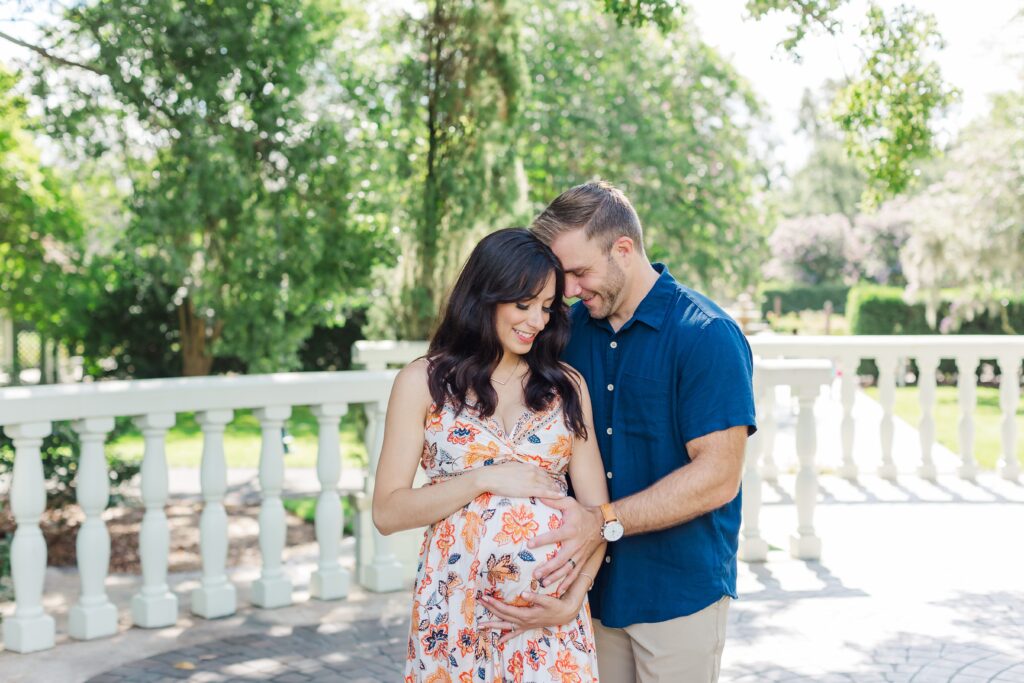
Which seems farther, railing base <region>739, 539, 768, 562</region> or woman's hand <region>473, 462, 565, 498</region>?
railing base <region>739, 539, 768, 562</region>

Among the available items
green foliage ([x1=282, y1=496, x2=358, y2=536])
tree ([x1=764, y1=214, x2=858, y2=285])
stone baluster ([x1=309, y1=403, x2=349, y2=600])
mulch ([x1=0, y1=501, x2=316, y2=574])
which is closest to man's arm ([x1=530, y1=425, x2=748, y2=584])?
stone baluster ([x1=309, y1=403, x2=349, y2=600])

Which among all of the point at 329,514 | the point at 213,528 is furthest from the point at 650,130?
the point at 213,528

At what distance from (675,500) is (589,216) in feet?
2.27

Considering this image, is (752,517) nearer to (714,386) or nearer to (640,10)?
(640,10)

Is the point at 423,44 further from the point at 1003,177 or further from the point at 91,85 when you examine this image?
the point at 1003,177

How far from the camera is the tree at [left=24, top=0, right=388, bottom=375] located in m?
5.75

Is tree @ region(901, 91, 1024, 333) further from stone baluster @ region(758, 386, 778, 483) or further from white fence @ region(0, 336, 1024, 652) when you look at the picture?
white fence @ region(0, 336, 1024, 652)

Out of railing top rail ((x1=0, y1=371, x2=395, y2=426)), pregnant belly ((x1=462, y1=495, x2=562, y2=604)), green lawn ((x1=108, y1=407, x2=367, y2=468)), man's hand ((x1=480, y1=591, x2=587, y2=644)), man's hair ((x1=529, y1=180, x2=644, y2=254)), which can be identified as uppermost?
man's hair ((x1=529, y1=180, x2=644, y2=254))

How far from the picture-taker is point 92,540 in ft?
14.9

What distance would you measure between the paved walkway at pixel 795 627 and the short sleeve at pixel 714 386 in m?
1.96

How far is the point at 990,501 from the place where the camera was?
755cm

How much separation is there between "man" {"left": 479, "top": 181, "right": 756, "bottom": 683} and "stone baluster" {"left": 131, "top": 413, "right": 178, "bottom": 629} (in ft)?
8.49

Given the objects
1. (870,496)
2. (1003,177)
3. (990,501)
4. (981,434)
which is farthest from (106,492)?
(1003,177)

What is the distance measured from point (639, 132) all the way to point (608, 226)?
12.1 m
